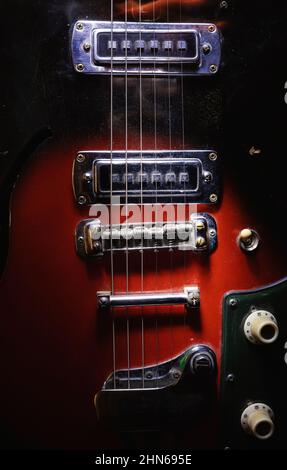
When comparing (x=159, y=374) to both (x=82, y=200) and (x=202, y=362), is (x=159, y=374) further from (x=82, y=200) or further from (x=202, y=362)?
(x=82, y=200)

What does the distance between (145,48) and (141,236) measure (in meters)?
0.37


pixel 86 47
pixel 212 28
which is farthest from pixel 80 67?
pixel 212 28

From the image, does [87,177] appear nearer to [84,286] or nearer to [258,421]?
[84,286]

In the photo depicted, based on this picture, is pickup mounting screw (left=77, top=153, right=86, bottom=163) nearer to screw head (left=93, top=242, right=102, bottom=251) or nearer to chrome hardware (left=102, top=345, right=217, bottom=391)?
screw head (left=93, top=242, right=102, bottom=251)

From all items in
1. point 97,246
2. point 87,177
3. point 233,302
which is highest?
point 87,177

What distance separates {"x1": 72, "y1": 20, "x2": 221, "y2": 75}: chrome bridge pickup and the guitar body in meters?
0.02

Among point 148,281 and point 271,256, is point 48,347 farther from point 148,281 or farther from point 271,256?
point 271,256

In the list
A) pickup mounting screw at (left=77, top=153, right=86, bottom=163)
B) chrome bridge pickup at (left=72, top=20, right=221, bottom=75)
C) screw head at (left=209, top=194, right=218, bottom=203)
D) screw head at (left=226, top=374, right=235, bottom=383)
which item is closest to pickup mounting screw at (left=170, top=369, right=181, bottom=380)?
screw head at (left=226, top=374, right=235, bottom=383)

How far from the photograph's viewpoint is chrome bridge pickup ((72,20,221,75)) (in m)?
0.89

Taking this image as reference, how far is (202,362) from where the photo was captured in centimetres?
88

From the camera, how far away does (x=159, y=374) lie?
2.93 ft

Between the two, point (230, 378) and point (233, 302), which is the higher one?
point (233, 302)

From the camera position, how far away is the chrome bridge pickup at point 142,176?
886mm

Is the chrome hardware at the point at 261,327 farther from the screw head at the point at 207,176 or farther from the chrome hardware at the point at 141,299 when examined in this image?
the screw head at the point at 207,176
